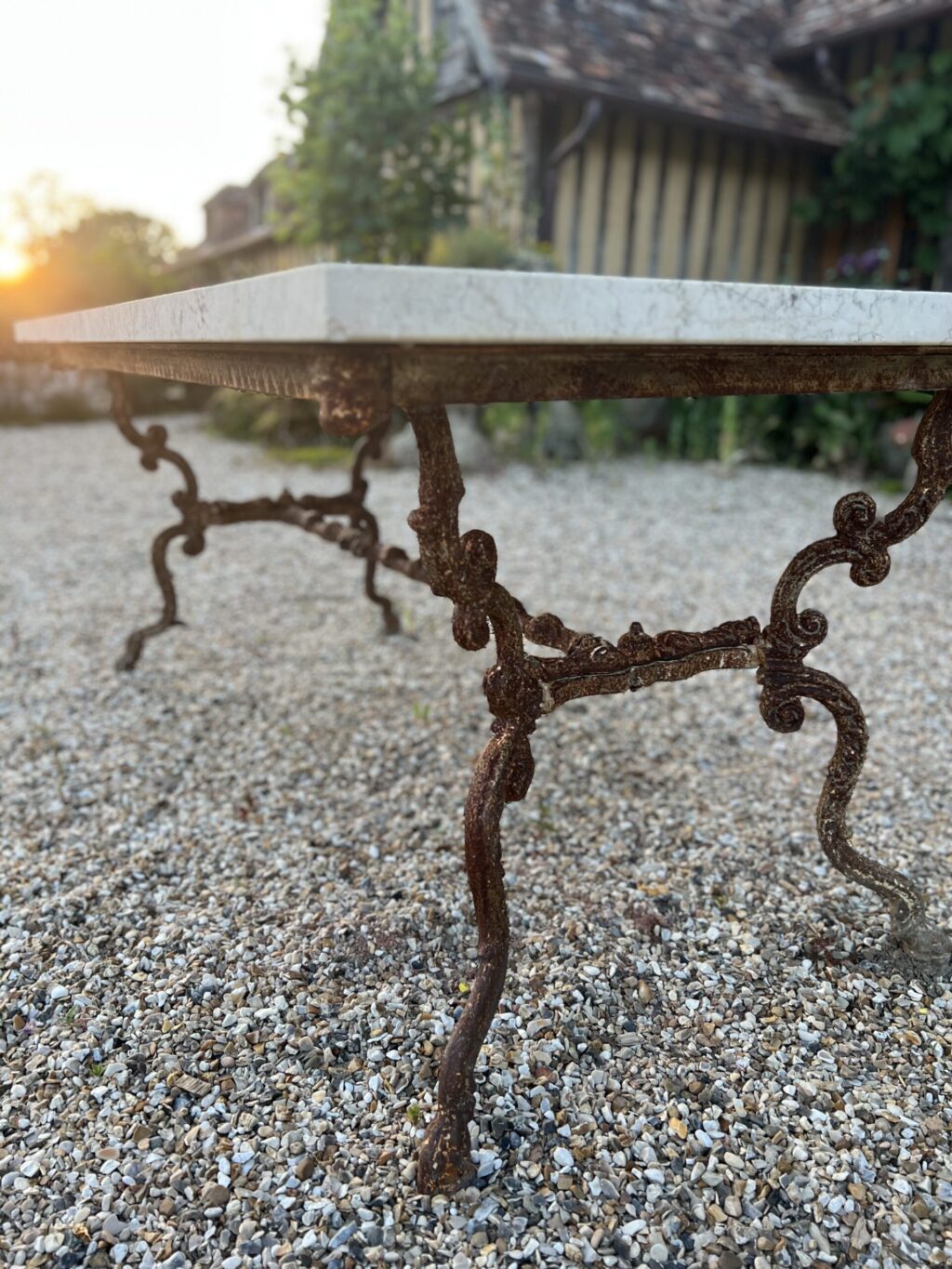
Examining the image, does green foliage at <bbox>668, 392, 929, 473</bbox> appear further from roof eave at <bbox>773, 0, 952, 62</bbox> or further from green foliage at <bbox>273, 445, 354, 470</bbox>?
green foliage at <bbox>273, 445, 354, 470</bbox>

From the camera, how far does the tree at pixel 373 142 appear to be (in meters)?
6.47

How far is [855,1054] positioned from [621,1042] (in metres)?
0.35

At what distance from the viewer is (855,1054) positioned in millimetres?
1396

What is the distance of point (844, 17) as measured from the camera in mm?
6781

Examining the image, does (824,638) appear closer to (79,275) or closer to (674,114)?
(674,114)

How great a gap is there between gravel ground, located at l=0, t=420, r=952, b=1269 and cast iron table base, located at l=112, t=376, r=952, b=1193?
0.09 meters

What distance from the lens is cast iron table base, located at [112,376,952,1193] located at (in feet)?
3.86

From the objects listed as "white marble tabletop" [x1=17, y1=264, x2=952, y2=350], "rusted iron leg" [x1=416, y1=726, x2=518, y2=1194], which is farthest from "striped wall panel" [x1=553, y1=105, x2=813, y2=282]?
"rusted iron leg" [x1=416, y1=726, x2=518, y2=1194]

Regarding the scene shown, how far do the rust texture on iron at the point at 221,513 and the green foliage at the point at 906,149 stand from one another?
5134 millimetres

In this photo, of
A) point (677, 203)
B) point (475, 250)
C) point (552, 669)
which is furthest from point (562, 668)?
point (677, 203)

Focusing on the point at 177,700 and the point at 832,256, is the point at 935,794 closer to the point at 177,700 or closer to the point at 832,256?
the point at 177,700

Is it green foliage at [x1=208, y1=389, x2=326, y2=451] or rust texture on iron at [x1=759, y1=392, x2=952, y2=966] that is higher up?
rust texture on iron at [x1=759, y1=392, x2=952, y2=966]

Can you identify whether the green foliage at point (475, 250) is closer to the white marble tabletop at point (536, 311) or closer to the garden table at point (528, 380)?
the garden table at point (528, 380)

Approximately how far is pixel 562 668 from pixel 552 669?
0.02 meters
